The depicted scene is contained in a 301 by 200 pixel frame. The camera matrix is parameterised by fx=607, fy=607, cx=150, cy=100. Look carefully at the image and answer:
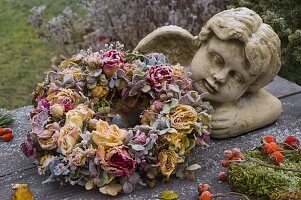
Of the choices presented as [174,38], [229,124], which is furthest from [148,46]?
[229,124]

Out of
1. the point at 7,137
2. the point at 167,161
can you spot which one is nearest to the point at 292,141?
the point at 167,161

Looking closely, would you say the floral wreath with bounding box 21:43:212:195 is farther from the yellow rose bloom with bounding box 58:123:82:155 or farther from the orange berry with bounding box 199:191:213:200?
the orange berry with bounding box 199:191:213:200

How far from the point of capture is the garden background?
3107 mm

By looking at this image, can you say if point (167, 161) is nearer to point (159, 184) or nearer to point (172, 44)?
point (159, 184)

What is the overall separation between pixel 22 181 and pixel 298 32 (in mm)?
1419

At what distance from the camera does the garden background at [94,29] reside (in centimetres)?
311

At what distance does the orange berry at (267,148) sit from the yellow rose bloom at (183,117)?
24cm

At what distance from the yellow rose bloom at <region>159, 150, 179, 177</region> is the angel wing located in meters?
0.48

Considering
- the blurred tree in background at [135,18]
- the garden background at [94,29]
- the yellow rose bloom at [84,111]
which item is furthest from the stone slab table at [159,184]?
the blurred tree in background at [135,18]

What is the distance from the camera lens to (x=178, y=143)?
190 centimetres

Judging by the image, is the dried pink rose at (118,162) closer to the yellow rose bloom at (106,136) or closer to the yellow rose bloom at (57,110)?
the yellow rose bloom at (106,136)

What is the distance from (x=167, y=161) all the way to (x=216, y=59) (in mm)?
409

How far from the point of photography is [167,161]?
189cm

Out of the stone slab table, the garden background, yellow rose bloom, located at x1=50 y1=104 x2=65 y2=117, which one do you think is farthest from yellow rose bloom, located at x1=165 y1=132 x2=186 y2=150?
the garden background
